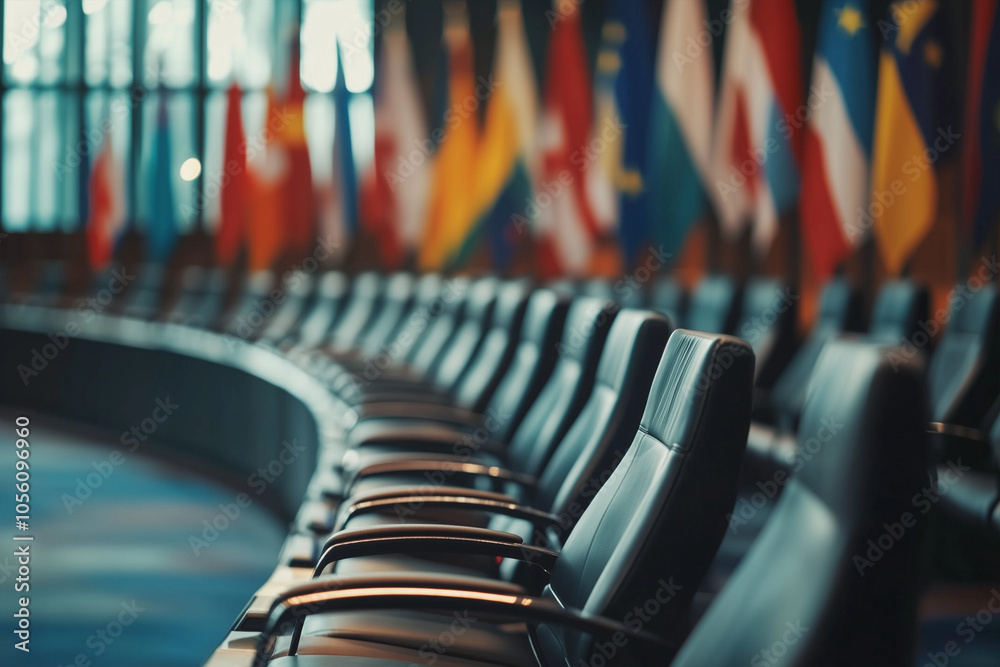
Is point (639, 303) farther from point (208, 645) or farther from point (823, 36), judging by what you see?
point (208, 645)

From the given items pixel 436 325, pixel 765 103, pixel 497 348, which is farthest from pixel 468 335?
pixel 765 103

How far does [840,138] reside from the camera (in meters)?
5.45

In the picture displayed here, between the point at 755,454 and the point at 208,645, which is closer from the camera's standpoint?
the point at 208,645

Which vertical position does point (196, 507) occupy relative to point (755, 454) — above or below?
below

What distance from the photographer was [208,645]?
269cm

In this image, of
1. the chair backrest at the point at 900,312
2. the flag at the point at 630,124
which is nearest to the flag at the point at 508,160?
the flag at the point at 630,124

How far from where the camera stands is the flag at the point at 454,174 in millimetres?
7996

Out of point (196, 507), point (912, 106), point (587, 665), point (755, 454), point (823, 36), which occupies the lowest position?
point (196, 507)

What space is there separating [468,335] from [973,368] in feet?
5.74

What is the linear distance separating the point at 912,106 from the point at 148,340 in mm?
4588

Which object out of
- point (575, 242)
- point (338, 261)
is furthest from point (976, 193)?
point (338, 261)

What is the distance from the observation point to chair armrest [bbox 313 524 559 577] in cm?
158

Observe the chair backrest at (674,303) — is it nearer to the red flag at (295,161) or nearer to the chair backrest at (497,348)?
the chair backrest at (497,348)

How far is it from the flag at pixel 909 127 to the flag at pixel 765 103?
2.05 ft
